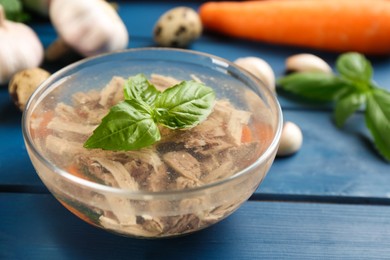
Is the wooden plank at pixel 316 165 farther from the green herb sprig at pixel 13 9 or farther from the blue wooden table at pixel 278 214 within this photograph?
the green herb sprig at pixel 13 9

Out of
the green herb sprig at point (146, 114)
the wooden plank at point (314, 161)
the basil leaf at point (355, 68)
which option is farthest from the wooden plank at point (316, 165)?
the green herb sprig at point (146, 114)

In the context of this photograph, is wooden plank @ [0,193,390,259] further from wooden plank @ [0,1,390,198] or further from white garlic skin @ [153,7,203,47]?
white garlic skin @ [153,7,203,47]

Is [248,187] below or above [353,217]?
above

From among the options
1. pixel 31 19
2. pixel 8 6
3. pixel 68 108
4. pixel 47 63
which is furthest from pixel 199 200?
pixel 31 19

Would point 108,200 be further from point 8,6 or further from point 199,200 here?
point 8,6

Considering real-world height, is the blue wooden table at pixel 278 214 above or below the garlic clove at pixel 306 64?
below
